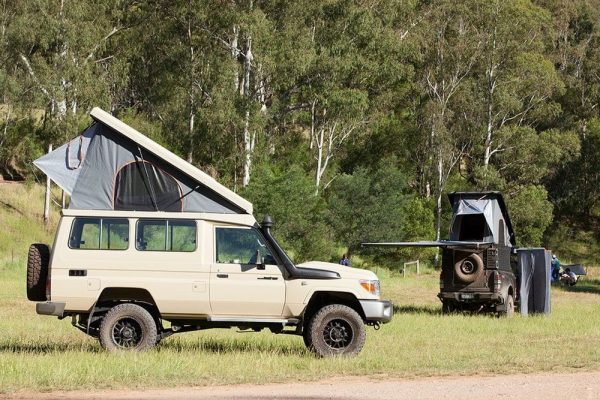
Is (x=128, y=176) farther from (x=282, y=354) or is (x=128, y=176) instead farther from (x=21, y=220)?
(x=21, y=220)

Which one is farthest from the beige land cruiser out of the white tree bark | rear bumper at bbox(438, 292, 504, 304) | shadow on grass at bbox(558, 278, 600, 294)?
the white tree bark

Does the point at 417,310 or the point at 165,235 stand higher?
the point at 165,235

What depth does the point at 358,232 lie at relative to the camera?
163 ft

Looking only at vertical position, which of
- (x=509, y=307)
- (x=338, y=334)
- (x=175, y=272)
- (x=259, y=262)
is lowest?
(x=338, y=334)

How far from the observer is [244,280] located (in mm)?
15070

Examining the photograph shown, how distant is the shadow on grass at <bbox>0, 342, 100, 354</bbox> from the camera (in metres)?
15.6

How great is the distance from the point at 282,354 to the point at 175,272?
2.02 m

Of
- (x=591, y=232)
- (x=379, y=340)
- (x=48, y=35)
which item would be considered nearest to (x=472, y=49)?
(x=591, y=232)

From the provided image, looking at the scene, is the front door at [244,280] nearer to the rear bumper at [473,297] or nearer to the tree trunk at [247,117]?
the rear bumper at [473,297]

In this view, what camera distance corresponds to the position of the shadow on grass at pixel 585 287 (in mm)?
39344

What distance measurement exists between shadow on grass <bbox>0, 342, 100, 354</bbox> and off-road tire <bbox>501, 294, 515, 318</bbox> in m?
12.1

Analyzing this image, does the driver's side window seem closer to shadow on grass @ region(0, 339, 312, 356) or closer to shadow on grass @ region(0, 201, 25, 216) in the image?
shadow on grass @ region(0, 339, 312, 356)

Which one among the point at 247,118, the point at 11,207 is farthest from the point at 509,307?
the point at 11,207

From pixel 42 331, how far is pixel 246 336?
3712 millimetres
